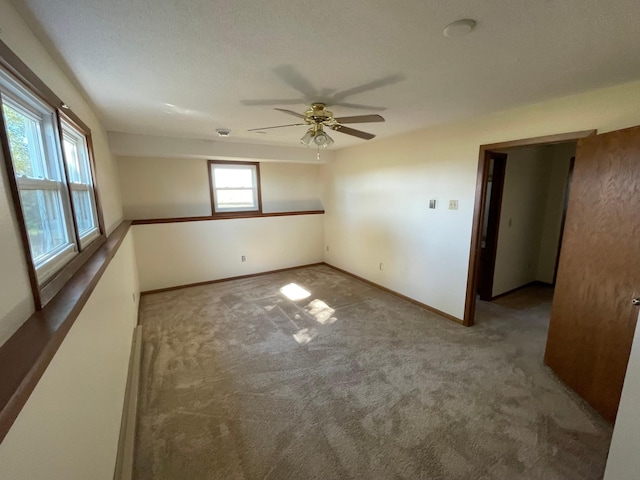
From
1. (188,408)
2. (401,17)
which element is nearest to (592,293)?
(401,17)

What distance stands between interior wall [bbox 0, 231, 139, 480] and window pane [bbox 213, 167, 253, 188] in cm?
294

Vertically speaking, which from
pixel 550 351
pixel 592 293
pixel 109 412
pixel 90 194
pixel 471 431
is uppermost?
pixel 90 194

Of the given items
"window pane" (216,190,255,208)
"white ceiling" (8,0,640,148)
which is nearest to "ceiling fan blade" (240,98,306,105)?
"white ceiling" (8,0,640,148)

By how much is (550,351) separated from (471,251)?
1.07 meters

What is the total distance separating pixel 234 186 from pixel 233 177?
15cm

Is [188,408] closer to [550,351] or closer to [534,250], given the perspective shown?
[550,351]

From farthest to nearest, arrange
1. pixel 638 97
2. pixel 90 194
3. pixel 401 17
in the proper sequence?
pixel 90 194 → pixel 638 97 → pixel 401 17

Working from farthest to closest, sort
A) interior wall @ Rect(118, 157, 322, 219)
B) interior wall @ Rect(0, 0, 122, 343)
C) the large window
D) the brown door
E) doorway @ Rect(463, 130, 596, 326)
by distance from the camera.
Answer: interior wall @ Rect(118, 157, 322, 219) < doorway @ Rect(463, 130, 596, 326) < the brown door < the large window < interior wall @ Rect(0, 0, 122, 343)

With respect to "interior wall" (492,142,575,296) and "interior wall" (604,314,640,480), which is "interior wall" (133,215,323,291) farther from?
"interior wall" (604,314,640,480)

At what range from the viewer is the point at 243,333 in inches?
115

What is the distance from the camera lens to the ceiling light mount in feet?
3.81

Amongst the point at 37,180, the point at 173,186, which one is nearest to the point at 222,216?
the point at 173,186

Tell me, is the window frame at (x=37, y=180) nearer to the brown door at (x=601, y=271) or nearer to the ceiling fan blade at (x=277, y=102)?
the ceiling fan blade at (x=277, y=102)

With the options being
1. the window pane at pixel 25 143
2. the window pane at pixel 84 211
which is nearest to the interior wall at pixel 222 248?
the window pane at pixel 84 211
